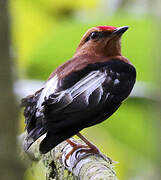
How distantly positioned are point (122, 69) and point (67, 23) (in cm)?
222

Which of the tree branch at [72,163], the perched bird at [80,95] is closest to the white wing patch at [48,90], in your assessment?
the perched bird at [80,95]

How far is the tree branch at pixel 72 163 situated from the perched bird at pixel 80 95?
0.25 metres

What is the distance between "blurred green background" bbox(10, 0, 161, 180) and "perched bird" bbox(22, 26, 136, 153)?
1516 millimetres

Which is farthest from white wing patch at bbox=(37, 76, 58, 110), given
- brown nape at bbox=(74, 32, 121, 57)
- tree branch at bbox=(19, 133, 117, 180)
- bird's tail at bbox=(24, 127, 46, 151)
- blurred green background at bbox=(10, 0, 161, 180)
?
blurred green background at bbox=(10, 0, 161, 180)

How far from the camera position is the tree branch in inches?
124

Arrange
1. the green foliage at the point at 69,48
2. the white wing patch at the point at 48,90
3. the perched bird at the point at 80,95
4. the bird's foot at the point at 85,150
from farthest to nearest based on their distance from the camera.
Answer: the green foliage at the point at 69,48
the bird's foot at the point at 85,150
the white wing patch at the point at 48,90
the perched bird at the point at 80,95

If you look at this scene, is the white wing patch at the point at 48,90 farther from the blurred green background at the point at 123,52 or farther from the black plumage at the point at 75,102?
the blurred green background at the point at 123,52

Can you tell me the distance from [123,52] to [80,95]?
2.77 metres

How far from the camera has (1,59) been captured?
174 cm

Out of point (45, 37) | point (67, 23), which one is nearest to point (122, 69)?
point (67, 23)

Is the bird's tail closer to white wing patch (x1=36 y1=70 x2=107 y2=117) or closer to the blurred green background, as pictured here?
white wing patch (x1=36 y1=70 x2=107 y2=117)

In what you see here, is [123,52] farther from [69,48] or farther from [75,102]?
[75,102]

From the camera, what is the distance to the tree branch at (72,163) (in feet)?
10.4

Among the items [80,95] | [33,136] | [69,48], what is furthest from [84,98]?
[69,48]
